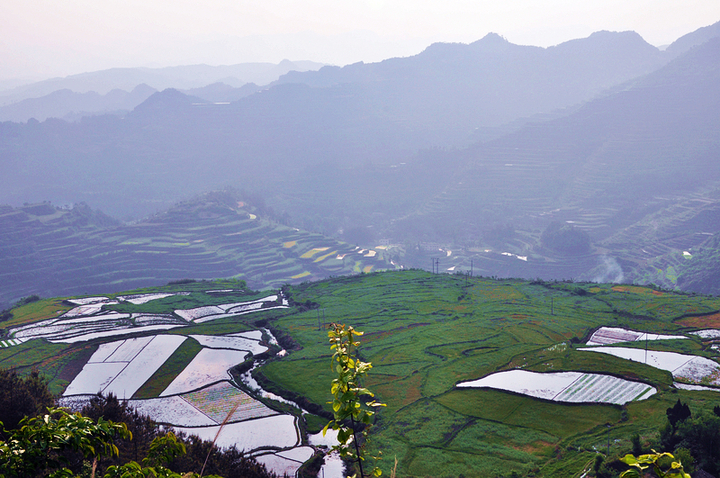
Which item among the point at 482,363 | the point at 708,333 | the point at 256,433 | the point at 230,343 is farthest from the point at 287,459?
the point at 708,333

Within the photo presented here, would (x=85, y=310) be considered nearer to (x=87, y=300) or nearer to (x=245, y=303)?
(x=87, y=300)

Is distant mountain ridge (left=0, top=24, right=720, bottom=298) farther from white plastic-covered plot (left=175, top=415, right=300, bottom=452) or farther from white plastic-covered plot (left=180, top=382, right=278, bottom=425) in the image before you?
white plastic-covered plot (left=175, top=415, right=300, bottom=452)

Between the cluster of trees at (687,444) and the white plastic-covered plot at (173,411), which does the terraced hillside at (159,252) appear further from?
the cluster of trees at (687,444)

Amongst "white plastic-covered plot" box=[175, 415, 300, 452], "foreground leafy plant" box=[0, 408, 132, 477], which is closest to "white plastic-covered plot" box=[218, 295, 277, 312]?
"white plastic-covered plot" box=[175, 415, 300, 452]

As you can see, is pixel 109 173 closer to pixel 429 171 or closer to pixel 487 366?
pixel 429 171

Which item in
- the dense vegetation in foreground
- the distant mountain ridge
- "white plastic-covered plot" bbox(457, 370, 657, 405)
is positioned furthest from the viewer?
the distant mountain ridge

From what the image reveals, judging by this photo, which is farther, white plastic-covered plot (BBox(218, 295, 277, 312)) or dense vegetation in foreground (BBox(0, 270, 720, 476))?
white plastic-covered plot (BBox(218, 295, 277, 312))
